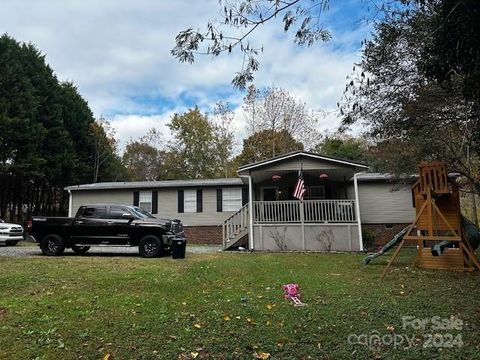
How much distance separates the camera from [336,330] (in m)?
4.70

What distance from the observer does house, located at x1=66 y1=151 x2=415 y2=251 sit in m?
15.9

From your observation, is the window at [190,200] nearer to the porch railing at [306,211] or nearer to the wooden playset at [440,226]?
the porch railing at [306,211]

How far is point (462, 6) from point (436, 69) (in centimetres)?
146

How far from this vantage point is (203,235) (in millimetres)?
20875

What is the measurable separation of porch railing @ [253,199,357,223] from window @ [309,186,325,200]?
12.5 feet

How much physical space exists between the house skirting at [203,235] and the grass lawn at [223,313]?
37.7 feet

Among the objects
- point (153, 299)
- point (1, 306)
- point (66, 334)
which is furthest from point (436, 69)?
point (1, 306)

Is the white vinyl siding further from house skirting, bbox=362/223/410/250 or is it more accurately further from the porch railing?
the porch railing

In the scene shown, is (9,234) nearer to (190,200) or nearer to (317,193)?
(190,200)

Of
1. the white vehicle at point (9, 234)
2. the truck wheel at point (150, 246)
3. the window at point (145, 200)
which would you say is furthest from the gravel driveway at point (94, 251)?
the window at point (145, 200)

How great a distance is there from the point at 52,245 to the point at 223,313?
34.3 ft

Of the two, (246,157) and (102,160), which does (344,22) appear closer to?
(246,157)

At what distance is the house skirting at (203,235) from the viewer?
2080 cm

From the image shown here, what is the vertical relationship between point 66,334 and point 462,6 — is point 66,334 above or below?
below
